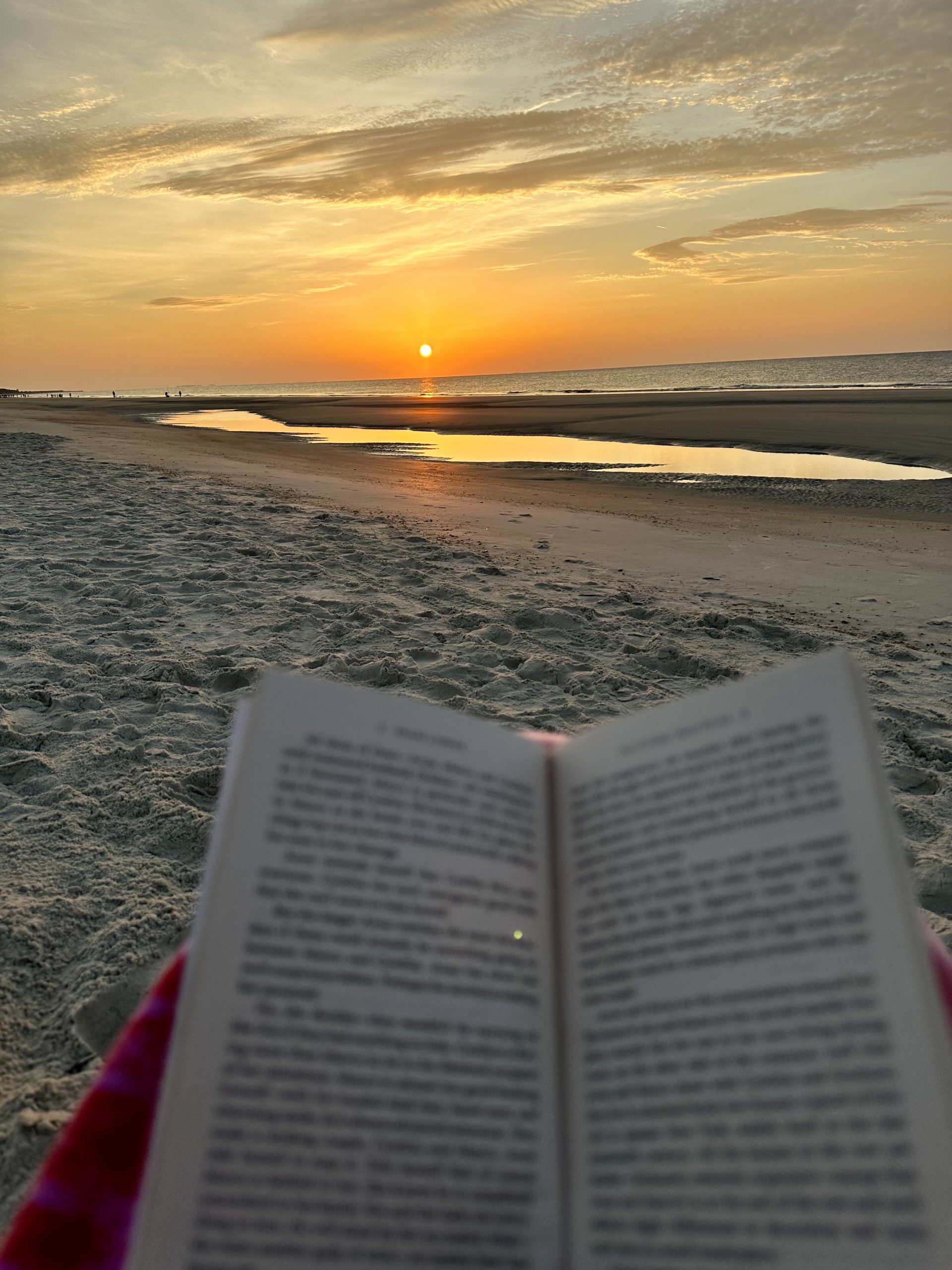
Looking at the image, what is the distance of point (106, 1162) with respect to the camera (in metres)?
0.81

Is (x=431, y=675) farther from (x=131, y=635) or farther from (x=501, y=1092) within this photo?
(x=501, y=1092)

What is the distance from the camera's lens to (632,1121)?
667mm

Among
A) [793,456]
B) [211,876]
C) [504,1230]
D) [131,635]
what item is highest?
[793,456]

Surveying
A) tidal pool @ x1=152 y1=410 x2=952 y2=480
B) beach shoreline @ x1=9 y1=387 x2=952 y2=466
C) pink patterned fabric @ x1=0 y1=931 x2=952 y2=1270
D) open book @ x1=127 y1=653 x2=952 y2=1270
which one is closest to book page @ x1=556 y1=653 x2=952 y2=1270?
open book @ x1=127 y1=653 x2=952 y2=1270

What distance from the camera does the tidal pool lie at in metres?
10.5

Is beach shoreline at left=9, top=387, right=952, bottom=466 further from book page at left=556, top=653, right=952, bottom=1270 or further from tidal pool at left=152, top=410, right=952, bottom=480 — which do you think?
book page at left=556, top=653, right=952, bottom=1270

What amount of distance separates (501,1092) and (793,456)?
12.8m

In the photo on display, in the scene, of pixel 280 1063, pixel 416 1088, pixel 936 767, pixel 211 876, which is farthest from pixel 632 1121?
pixel 936 767

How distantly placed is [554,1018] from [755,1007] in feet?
0.58

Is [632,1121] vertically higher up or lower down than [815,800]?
lower down

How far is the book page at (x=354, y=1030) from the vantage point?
62cm

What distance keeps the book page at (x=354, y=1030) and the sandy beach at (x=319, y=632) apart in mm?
908

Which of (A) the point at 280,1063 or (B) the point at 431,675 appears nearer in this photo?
(A) the point at 280,1063

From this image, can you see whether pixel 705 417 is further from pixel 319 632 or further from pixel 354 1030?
pixel 354 1030
